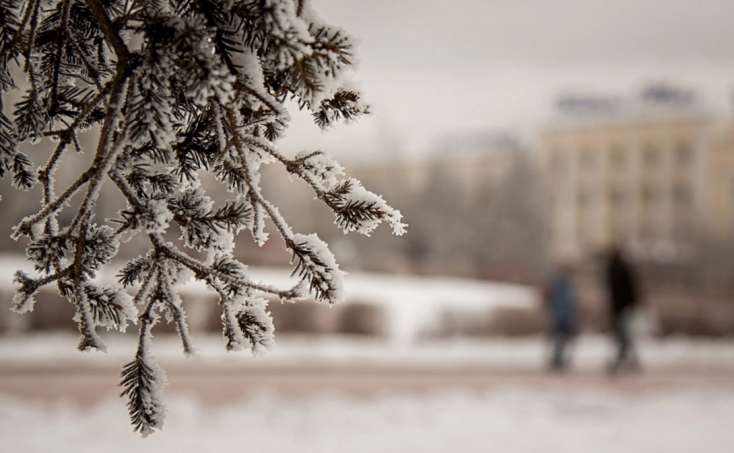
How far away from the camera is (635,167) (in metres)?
69.0

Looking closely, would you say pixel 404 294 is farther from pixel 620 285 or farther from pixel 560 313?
pixel 620 285

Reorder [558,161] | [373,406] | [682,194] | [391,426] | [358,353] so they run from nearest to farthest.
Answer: [391,426] → [373,406] → [358,353] → [682,194] → [558,161]

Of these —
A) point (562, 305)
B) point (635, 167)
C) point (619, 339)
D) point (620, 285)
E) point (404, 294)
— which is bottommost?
point (619, 339)

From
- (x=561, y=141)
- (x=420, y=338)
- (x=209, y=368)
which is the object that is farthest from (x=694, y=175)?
(x=209, y=368)

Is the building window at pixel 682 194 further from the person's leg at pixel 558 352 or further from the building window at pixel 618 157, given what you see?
the person's leg at pixel 558 352

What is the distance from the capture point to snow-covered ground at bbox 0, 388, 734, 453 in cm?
664

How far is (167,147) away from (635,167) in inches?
2812

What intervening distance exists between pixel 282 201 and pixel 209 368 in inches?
1788

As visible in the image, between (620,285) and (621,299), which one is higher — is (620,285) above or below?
above

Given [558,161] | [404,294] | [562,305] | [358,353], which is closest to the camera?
[562,305]

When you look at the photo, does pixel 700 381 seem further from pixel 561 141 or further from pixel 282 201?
pixel 561 141

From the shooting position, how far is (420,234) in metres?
42.4

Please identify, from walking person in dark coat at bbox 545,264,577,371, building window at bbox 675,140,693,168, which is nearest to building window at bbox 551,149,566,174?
building window at bbox 675,140,693,168

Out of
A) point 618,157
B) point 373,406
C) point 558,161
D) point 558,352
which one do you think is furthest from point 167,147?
point 558,161
